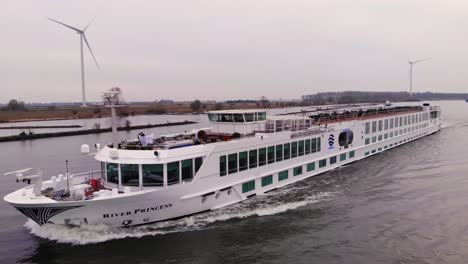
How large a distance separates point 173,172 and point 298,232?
6344mm

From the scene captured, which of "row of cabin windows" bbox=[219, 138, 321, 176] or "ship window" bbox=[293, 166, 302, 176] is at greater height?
"row of cabin windows" bbox=[219, 138, 321, 176]

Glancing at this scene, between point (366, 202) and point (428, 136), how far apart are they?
3434 cm

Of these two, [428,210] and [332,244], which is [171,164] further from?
[428,210]

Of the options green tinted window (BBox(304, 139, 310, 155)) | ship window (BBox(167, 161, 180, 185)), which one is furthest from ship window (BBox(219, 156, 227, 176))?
green tinted window (BBox(304, 139, 310, 155))

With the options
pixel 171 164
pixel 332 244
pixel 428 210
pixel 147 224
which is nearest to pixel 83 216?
pixel 147 224

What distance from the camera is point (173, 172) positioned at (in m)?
16.2

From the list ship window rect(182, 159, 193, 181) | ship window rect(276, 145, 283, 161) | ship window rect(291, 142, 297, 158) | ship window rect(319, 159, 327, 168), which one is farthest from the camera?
ship window rect(319, 159, 327, 168)

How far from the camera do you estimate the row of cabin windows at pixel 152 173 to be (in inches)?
623

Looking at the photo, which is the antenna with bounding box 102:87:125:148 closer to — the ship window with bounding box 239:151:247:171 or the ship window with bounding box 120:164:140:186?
the ship window with bounding box 120:164:140:186

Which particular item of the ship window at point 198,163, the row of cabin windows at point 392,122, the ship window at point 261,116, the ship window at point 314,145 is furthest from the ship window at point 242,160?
the row of cabin windows at point 392,122

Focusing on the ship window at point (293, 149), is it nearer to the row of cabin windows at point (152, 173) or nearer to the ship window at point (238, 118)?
the ship window at point (238, 118)

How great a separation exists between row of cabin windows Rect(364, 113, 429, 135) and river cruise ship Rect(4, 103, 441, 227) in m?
7.21

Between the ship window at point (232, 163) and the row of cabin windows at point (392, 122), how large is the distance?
18156 millimetres

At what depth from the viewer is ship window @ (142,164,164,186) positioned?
15.8m
